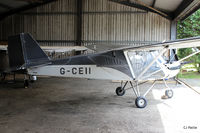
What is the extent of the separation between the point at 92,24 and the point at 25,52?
38.4 feet

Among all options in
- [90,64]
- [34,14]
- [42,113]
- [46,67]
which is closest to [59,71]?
[46,67]

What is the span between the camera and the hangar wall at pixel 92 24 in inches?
658

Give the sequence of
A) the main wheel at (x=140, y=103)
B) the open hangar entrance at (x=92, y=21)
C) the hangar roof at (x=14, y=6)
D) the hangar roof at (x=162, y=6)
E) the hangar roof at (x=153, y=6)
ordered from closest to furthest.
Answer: the main wheel at (x=140, y=103)
the hangar roof at (x=153, y=6)
the hangar roof at (x=162, y=6)
the open hangar entrance at (x=92, y=21)
the hangar roof at (x=14, y=6)

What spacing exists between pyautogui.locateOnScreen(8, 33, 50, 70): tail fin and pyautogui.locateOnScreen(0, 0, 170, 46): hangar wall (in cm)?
1076

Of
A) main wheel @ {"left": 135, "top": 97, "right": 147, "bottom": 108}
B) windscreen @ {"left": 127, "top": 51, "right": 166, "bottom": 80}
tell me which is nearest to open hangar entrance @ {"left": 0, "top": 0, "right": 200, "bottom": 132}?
windscreen @ {"left": 127, "top": 51, "right": 166, "bottom": 80}

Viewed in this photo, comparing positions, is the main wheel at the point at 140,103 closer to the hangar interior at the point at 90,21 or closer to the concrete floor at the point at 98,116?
the concrete floor at the point at 98,116

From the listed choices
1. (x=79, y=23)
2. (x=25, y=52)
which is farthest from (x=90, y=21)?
(x=25, y=52)

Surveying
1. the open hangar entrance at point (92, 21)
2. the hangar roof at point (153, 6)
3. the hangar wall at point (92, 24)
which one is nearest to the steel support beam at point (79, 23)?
the open hangar entrance at point (92, 21)

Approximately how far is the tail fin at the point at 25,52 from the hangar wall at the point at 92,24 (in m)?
10.8

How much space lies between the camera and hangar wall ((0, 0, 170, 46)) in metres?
16.7

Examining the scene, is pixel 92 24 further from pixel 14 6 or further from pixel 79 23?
pixel 14 6

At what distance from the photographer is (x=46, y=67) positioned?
6098mm

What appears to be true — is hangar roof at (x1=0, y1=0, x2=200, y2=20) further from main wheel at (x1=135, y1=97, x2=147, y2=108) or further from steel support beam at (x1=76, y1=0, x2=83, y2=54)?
main wheel at (x1=135, y1=97, x2=147, y2=108)

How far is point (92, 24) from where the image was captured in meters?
17.8
